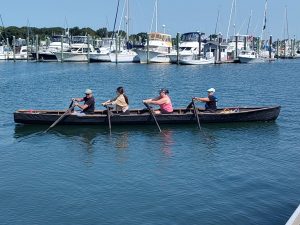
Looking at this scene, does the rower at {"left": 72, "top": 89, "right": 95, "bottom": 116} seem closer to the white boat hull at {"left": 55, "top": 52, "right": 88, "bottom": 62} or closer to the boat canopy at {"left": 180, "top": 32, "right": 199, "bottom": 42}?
the boat canopy at {"left": 180, "top": 32, "right": 199, "bottom": 42}

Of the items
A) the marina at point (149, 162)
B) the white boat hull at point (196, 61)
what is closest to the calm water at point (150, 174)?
the marina at point (149, 162)

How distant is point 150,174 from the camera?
55.1ft

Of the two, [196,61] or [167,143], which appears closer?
[167,143]

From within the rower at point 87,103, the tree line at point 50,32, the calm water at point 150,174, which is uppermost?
the tree line at point 50,32

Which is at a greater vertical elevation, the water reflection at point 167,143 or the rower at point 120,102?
the rower at point 120,102

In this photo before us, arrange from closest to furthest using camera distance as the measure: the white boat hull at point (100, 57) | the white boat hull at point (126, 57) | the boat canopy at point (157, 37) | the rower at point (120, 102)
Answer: the rower at point (120, 102) → the boat canopy at point (157, 37) → the white boat hull at point (126, 57) → the white boat hull at point (100, 57)

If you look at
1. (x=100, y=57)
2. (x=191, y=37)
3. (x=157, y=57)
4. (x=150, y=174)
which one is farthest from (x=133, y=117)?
(x=100, y=57)

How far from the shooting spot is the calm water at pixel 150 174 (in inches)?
526

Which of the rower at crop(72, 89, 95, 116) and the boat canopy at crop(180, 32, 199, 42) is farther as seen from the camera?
the boat canopy at crop(180, 32, 199, 42)

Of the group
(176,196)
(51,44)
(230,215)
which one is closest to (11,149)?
(176,196)

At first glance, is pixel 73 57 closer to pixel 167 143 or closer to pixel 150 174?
pixel 167 143

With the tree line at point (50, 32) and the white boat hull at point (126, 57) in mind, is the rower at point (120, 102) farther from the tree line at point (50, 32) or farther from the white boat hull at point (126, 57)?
the tree line at point (50, 32)

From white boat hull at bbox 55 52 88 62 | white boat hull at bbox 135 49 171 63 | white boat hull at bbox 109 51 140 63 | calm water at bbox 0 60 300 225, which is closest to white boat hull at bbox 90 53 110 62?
white boat hull at bbox 55 52 88 62

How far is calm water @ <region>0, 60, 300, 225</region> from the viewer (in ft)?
43.9
